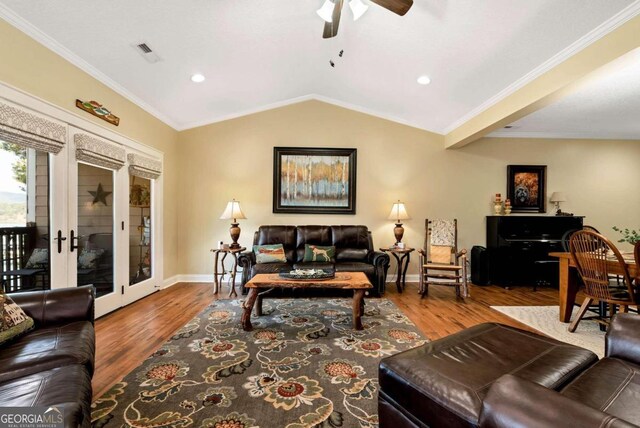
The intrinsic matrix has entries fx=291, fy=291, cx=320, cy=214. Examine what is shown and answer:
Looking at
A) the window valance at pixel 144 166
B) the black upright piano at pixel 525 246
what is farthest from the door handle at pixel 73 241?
the black upright piano at pixel 525 246

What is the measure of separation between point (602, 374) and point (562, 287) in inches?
96.5

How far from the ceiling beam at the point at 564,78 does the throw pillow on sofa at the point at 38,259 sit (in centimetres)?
514

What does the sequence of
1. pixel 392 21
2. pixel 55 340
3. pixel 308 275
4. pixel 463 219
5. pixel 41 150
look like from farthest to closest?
pixel 463 219 → pixel 308 275 → pixel 392 21 → pixel 41 150 → pixel 55 340

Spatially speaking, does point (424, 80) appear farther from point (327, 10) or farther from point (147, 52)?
point (147, 52)

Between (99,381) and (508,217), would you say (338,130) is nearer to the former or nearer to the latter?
(508,217)

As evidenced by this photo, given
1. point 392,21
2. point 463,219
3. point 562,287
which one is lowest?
point 562,287

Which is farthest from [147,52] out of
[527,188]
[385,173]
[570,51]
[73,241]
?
[527,188]

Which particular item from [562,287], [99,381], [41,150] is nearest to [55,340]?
[99,381]

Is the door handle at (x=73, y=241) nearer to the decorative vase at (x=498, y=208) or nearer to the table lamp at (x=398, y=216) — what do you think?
the table lamp at (x=398, y=216)

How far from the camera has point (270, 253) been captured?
442 centimetres

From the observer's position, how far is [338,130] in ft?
17.0

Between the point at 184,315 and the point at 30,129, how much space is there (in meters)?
2.27

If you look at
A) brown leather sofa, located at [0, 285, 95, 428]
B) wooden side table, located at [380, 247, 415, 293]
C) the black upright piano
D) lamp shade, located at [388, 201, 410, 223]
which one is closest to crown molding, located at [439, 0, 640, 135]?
lamp shade, located at [388, 201, 410, 223]

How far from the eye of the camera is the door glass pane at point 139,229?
397cm
